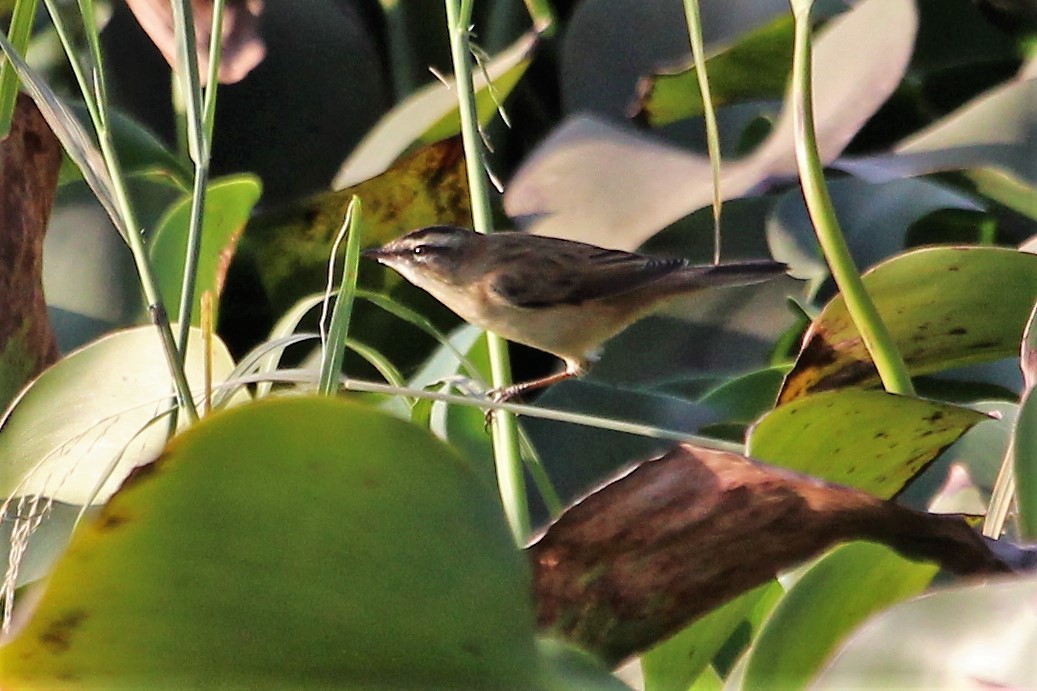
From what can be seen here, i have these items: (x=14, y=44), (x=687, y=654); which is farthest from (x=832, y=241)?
(x=14, y=44)

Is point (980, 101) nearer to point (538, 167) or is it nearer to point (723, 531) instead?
point (538, 167)

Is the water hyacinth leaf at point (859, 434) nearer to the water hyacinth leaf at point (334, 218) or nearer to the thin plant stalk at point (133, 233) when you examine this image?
the thin plant stalk at point (133, 233)

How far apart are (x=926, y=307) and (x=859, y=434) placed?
118mm

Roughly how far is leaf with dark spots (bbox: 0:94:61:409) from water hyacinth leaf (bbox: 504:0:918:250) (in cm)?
33

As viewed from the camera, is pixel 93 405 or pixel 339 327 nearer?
pixel 339 327

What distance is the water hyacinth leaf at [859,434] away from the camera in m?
0.46

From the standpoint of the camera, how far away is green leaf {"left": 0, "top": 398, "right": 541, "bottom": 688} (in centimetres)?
31

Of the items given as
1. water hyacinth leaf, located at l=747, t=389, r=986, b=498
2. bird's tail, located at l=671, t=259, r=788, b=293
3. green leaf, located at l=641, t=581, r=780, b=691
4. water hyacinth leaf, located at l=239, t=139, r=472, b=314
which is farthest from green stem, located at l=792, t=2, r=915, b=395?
water hyacinth leaf, located at l=239, t=139, r=472, b=314

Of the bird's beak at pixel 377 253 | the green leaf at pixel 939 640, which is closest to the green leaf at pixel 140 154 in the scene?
the bird's beak at pixel 377 253

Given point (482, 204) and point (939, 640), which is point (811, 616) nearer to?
point (939, 640)

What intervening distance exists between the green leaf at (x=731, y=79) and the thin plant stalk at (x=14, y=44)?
43 cm

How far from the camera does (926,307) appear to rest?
56cm

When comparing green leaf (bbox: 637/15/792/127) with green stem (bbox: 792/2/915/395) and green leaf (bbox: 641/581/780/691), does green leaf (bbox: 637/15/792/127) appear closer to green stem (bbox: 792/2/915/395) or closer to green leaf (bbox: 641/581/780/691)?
green stem (bbox: 792/2/915/395)

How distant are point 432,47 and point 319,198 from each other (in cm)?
23
